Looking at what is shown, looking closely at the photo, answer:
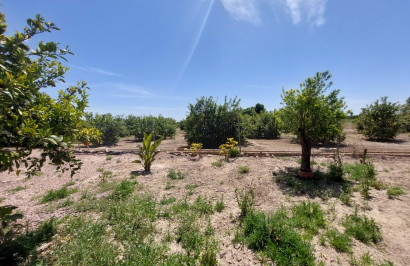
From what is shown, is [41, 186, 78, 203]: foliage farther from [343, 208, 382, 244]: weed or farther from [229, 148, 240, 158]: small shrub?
[343, 208, 382, 244]: weed

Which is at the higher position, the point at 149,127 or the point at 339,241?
the point at 149,127

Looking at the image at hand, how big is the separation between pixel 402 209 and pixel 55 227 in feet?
23.5

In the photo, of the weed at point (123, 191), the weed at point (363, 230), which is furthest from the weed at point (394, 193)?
the weed at point (123, 191)

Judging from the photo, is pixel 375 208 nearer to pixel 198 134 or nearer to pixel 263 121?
pixel 198 134

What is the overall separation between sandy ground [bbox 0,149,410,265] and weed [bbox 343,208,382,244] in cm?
11

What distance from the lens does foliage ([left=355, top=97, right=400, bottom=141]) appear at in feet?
43.0

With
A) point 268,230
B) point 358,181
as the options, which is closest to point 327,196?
point 358,181

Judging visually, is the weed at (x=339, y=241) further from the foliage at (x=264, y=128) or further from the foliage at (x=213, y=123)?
the foliage at (x=264, y=128)

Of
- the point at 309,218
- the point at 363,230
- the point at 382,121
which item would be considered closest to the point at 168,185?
the point at 309,218

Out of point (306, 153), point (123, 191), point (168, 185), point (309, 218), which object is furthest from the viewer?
point (306, 153)

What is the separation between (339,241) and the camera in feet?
8.73

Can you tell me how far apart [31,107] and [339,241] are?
Answer: 453cm

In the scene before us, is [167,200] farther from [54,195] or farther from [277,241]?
[54,195]

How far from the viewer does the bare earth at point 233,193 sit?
2621 millimetres
